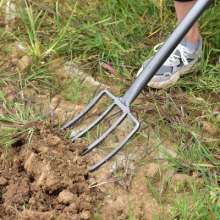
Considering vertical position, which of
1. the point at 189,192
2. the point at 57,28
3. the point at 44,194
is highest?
the point at 57,28

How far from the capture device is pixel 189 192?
1.97 meters

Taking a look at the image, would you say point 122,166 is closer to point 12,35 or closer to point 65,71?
point 65,71

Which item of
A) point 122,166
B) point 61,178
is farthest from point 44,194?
point 122,166

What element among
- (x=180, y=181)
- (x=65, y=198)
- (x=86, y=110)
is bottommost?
(x=180, y=181)

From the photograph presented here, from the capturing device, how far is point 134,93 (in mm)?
1998

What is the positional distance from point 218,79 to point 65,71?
64cm

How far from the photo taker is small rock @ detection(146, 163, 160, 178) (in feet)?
6.62

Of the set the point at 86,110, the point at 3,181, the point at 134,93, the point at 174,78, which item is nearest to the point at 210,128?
the point at 174,78

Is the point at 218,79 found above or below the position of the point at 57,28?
below

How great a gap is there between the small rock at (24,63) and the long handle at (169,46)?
0.54m

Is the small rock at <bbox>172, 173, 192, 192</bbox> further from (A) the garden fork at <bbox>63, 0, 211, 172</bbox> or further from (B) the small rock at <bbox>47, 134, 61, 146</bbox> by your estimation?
(B) the small rock at <bbox>47, 134, 61, 146</bbox>

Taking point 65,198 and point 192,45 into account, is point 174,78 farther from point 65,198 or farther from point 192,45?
point 65,198

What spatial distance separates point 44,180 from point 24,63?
0.66 m

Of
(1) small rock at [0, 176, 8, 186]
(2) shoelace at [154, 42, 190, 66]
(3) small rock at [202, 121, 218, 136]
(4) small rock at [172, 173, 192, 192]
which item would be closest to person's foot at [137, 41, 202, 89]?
(2) shoelace at [154, 42, 190, 66]
